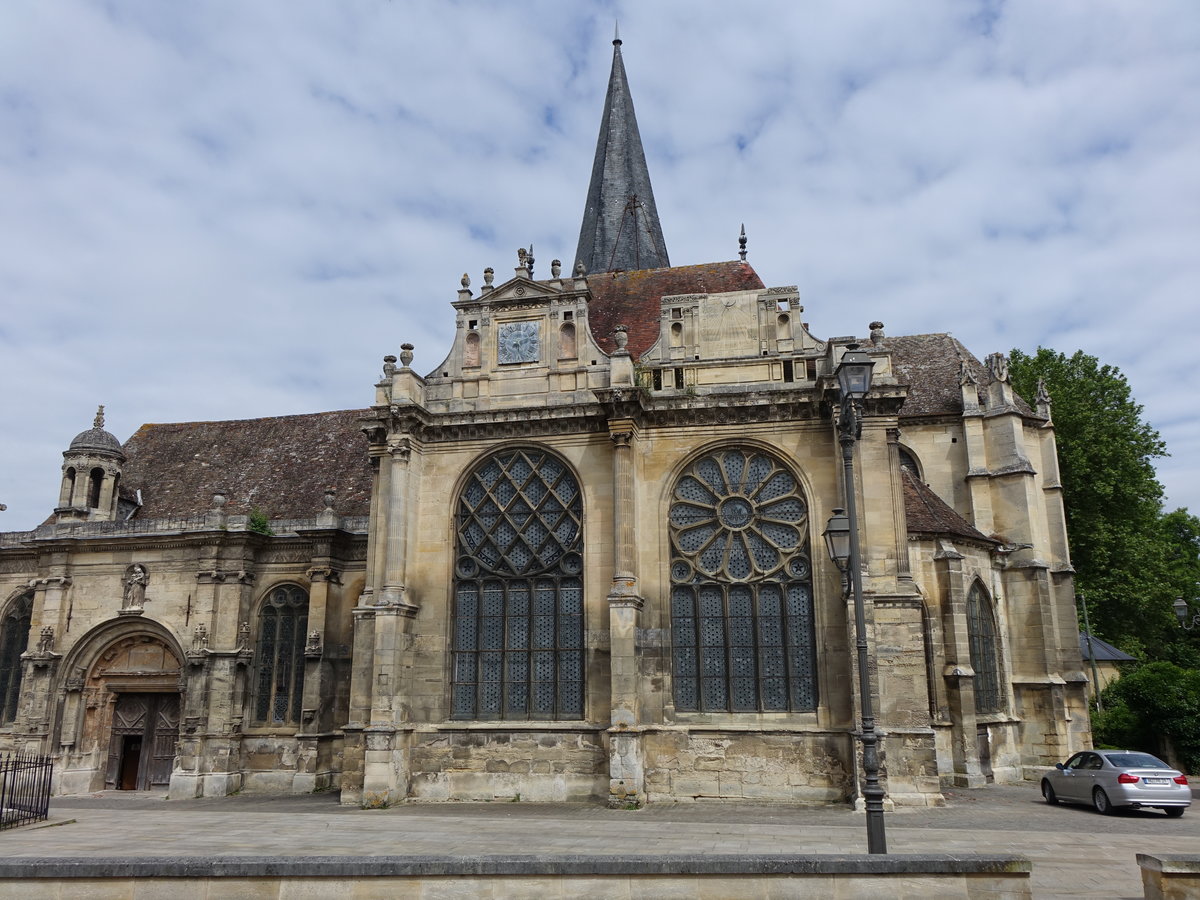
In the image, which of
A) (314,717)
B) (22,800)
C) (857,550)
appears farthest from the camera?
(314,717)

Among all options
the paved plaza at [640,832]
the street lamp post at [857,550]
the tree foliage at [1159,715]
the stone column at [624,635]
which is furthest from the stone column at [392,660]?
the tree foliage at [1159,715]

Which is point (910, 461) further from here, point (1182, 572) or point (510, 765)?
point (510, 765)

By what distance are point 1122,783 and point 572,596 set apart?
439 inches

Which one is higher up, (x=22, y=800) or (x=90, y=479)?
(x=90, y=479)

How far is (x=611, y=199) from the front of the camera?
101 ft

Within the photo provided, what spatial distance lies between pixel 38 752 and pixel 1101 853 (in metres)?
24.9

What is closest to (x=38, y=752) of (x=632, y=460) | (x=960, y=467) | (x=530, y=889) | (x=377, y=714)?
(x=377, y=714)

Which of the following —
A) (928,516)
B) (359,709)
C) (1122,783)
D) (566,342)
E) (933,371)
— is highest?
(933,371)

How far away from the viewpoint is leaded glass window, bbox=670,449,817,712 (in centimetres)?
1883

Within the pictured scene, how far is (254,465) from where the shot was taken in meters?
29.7

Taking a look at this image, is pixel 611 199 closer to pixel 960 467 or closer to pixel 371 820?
pixel 960 467

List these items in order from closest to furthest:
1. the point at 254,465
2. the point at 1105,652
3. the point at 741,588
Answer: the point at 741,588 < the point at 254,465 < the point at 1105,652

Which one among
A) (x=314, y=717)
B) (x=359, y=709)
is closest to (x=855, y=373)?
(x=359, y=709)

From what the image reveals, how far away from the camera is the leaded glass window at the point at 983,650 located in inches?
947
